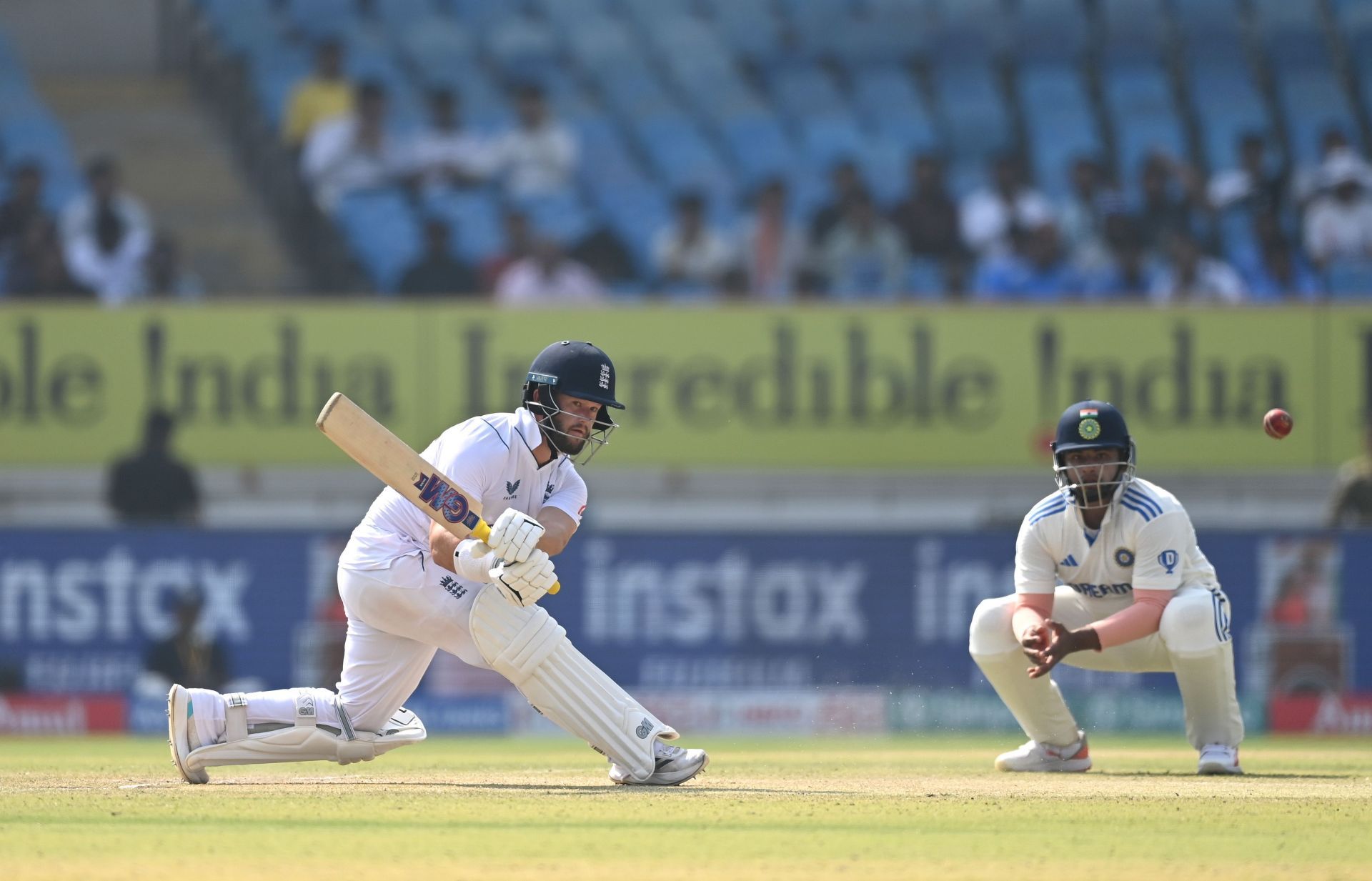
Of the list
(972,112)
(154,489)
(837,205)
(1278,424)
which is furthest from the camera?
(972,112)

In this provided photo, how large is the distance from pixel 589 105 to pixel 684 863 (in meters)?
12.5

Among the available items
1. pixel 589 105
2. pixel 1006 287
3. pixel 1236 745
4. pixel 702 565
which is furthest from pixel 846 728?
pixel 589 105

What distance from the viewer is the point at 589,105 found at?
1695 centimetres

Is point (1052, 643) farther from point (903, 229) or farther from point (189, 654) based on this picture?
point (903, 229)

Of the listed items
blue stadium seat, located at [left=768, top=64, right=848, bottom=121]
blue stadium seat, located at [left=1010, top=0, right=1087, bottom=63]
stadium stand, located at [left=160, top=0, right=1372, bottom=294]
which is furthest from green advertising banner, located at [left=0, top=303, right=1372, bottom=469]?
blue stadium seat, located at [left=1010, top=0, right=1087, bottom=63]

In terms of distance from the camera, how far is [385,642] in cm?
694

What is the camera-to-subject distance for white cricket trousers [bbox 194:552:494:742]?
266 inches

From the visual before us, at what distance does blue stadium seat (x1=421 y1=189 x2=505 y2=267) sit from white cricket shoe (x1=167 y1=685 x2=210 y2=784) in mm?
8528

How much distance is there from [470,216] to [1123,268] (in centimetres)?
474

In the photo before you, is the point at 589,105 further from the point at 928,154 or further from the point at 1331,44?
the point at 1331,44

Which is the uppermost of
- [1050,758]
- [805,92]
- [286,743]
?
[805,92]

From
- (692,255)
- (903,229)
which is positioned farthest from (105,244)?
(903,229)

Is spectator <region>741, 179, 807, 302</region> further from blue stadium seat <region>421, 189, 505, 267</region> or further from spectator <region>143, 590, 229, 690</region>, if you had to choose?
spectator <region>143, 590, 229, 690</region>

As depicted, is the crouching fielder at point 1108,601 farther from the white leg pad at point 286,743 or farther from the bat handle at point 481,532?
the white leg pad at point 286,743
